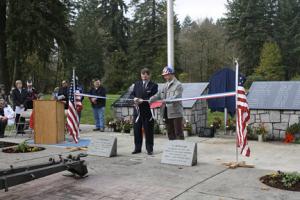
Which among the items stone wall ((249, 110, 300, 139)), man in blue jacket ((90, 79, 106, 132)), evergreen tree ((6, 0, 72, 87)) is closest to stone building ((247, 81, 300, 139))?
stone wall ((249, 110, 300, 139))

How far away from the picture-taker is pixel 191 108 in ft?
40.6

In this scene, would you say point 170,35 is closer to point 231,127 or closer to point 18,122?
point 231,127

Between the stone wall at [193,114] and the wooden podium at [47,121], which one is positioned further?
the stone wall at [193,114]

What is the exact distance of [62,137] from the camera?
36.7 feet

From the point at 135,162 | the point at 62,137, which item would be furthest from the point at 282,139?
the point at 62,137

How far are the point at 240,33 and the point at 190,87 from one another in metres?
39.9

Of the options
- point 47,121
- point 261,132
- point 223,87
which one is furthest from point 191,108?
point 47,121

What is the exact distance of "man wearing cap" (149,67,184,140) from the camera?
28.9 feet

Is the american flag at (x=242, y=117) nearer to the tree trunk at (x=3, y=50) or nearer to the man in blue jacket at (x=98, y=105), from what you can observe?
the man in blue jacket at (x=98, y=105)

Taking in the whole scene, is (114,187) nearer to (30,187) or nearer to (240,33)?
(30,187)

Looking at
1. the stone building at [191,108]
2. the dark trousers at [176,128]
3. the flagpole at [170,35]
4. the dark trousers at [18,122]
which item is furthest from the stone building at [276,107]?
the dark trousers at [18,122]

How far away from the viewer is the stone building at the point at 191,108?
12457 millimetres

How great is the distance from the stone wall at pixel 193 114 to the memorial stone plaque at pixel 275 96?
1653 mm

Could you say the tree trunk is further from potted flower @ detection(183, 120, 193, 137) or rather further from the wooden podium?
potted flower @ detection(183, 120, 193, 137)
